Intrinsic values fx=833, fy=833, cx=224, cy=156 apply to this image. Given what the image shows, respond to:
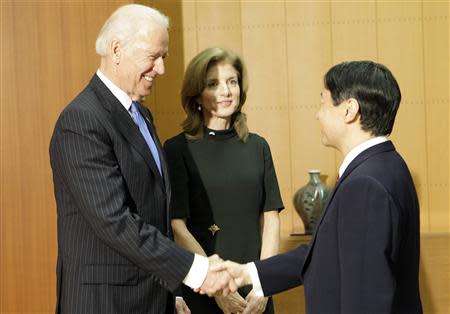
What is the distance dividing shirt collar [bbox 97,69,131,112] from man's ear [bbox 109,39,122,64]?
0.06 metres

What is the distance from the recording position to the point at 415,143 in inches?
193

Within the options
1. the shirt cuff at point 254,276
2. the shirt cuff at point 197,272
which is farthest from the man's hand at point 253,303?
the shirt cuff at point 197,272

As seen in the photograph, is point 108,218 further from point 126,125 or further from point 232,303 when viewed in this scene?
point 232,303

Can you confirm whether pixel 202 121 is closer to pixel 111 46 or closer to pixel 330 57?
pixel 111 46

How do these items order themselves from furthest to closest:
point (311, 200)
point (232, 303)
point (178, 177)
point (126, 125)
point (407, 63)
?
point (407, 63) < point (311, 200) < point (178, 177) < point (232, 303) < point (126, 125)

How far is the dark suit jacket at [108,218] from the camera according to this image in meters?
2.27

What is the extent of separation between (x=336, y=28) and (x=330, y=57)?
17 cm

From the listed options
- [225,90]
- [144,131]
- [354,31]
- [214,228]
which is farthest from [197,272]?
[354,31]

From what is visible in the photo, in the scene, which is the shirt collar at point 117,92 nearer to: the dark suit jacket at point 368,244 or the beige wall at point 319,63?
the dark suit jacket at point 368,244

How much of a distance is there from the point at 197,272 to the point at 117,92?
1.89 ft

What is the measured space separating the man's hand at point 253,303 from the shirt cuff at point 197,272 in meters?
0.47

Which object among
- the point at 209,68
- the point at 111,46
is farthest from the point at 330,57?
the point at 111,46

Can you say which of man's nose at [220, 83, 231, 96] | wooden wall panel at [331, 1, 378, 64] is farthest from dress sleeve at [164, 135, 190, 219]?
wooden wall panel at [331, 1, 378, 64]

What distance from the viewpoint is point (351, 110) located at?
6.87 feet
